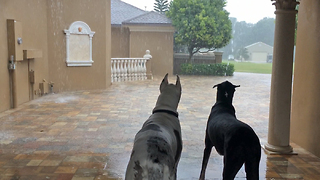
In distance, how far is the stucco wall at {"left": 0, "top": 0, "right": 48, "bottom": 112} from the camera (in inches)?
297

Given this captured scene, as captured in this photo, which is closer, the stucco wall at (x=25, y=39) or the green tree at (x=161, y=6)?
the stucco wall at (x=25, y=39)

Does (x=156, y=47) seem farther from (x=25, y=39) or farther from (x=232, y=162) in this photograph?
(x=232, y=162)

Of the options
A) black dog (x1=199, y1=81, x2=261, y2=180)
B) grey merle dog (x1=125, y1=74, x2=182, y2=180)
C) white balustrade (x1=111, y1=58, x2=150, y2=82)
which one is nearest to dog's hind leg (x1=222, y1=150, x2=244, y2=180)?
black dog (x1=199, y1=81, x2=261, y2=180)

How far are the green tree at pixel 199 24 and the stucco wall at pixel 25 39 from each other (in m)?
10.3

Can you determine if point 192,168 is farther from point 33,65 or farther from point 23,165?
point 33,65

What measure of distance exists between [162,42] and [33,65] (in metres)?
9.74

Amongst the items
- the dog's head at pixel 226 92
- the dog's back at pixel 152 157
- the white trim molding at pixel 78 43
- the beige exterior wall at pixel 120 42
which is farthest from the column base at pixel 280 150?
the beige exterior wall at pixel 120 42

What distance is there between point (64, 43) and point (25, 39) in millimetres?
2129

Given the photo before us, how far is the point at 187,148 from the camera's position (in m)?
4.96

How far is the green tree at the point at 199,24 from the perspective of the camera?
19.2 m

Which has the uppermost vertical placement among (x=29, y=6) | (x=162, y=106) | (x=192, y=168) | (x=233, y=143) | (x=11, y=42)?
(x=29, y=6)

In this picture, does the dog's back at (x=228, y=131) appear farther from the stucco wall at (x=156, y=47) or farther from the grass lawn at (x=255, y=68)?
the grass lawn at (x=255, y=68)

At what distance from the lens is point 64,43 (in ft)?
35.7

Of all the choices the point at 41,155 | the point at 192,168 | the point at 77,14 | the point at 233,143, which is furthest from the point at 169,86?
the point at 77,14
